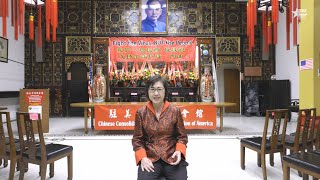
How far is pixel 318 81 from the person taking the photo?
4223 millimetres

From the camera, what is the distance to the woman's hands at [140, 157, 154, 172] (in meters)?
2.00

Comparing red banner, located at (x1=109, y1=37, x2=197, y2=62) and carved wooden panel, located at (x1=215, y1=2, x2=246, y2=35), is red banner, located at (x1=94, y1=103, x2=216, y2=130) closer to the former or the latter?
red banner, located at (x1=109, y1=37, x2=197, y2=62)

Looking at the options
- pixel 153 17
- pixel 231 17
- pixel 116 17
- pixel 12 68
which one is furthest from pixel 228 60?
pixel 12 68

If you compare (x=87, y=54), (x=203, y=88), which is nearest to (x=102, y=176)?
(x=203, y=88)

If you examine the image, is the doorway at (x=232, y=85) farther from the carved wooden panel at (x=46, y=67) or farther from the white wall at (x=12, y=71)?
the white wall at (x=12, y=71)

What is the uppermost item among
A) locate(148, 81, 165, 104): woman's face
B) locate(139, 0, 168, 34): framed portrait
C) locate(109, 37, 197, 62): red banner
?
locate(139, 0, 168, 34): framed portrait

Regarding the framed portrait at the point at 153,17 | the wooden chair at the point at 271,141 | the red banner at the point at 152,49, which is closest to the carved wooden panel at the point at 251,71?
the red banner at the point at 152,49

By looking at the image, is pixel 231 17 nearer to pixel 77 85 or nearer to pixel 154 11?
pixel 154 11

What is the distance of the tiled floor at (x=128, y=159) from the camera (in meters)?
3.30

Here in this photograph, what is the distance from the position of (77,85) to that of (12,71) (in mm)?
1969

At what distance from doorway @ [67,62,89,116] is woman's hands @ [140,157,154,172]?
7847 mm

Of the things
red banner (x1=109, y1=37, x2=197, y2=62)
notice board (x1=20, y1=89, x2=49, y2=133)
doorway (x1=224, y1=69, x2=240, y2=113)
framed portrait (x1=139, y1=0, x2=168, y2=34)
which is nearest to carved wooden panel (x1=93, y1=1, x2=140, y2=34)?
framed portrait (x1=139, y1=0, x2=168, y2=34)

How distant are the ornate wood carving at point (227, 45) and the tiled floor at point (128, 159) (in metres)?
4.17

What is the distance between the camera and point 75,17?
380 inches
